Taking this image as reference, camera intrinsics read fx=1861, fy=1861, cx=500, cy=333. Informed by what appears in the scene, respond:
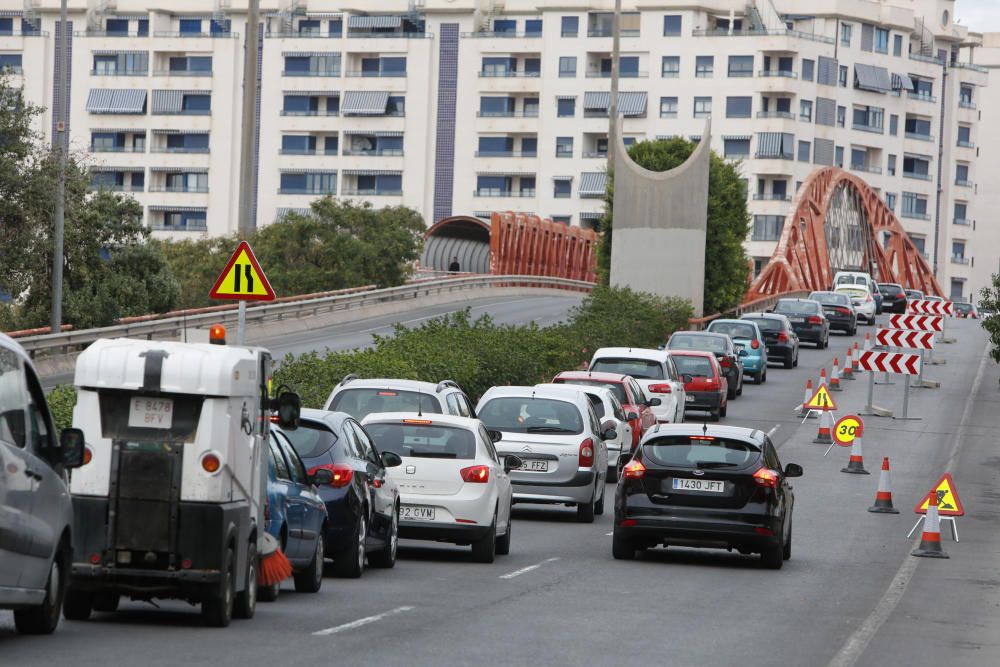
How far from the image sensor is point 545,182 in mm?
128250

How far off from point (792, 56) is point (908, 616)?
115 meters

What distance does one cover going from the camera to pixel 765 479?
1795 cm

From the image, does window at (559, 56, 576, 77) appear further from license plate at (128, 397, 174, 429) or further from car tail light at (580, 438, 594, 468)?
license plate at (128, 397, 174, 429)

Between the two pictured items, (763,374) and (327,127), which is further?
(327,127)

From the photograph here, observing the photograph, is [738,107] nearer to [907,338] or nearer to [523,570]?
[907,338]

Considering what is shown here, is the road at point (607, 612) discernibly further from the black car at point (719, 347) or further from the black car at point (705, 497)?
the black car at point (719, 347)

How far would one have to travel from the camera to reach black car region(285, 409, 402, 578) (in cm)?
1526

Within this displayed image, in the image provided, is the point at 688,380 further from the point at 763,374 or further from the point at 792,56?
the point at 792,56

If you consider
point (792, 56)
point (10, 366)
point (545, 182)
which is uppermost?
point (792, 56)

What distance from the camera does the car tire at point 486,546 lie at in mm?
17578

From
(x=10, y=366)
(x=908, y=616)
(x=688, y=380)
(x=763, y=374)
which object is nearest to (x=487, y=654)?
(x=10, y=366)

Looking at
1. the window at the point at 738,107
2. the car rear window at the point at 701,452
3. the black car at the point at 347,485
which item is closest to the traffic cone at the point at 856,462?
the car rear window at the point at 701,452

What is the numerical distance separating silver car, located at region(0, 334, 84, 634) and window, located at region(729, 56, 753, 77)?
11735 cm

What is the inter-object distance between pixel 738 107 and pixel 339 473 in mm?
113650
